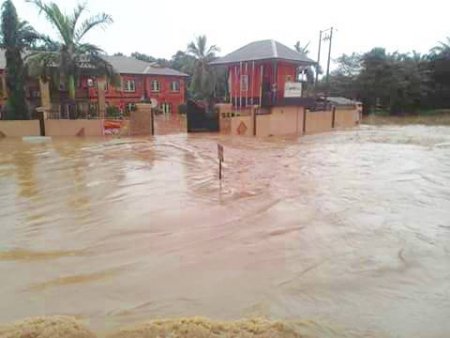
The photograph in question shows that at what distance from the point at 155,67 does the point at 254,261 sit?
36.3 metres

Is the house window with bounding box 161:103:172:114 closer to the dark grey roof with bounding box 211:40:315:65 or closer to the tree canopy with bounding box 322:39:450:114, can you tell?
the dark grey roof with bounding box 211:40:315:65

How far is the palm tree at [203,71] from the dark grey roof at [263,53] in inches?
390

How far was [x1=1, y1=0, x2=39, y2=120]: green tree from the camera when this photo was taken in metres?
23.0

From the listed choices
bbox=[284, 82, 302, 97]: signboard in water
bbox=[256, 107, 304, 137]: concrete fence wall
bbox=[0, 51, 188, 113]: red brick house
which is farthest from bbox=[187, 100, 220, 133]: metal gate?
bbox=[0, 51, 188, 113]: red brick house

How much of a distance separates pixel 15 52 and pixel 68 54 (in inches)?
125

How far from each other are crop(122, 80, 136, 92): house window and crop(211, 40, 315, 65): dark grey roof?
1213cm

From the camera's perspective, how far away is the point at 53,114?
26.6 meters

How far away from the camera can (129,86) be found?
122ft

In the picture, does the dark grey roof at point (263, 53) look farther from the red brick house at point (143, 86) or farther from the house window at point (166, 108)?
the house window at point (166, 108)

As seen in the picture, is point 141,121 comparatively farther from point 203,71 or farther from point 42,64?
point 203,71

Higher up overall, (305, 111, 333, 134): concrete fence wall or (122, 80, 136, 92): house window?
(122, 80, 136, 92): house window

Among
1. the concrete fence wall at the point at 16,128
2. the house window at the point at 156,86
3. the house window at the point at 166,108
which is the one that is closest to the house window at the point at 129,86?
the house window at the point at 156,86

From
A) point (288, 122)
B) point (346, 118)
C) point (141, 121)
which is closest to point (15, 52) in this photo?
point (141, 121)

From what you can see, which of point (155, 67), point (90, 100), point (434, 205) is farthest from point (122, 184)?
point (155, 67)
